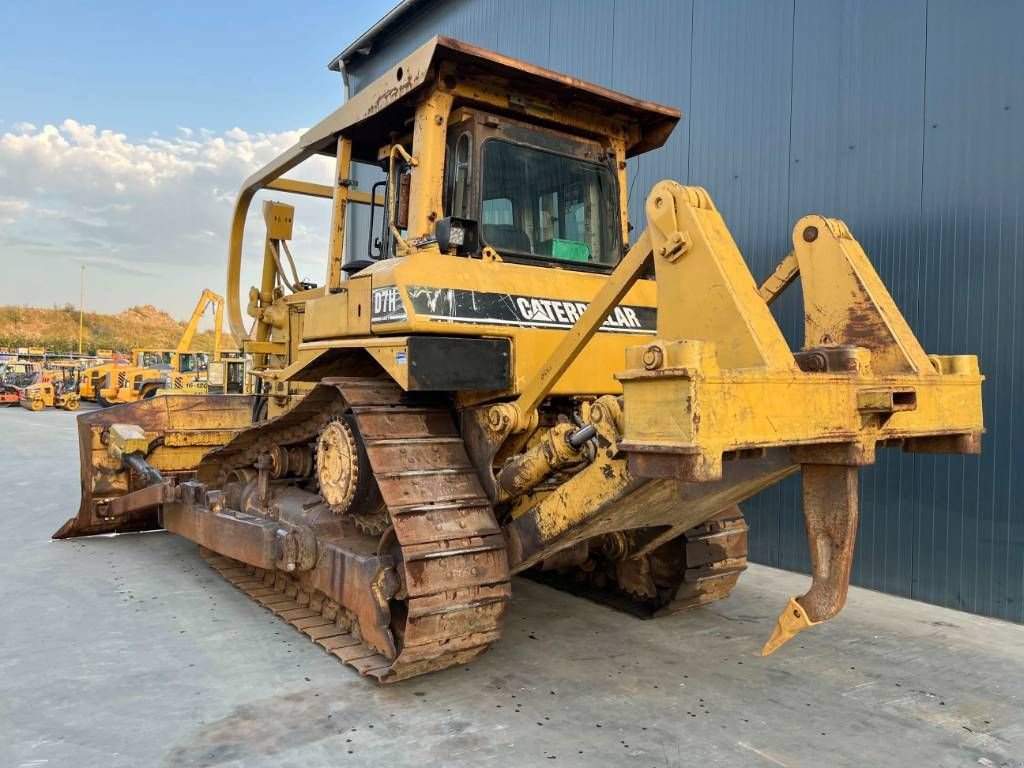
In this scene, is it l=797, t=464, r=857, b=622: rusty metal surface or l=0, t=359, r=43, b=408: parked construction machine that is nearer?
l=797, t=464, r=857, b=622: rusty metal surface

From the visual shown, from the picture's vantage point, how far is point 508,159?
443cm

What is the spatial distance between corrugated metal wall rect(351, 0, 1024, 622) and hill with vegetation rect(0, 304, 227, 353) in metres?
60.4

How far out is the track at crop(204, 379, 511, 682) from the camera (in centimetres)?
356

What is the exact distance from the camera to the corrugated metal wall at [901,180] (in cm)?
545

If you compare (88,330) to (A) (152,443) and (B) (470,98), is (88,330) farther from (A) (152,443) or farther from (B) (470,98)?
(B) (470,98)

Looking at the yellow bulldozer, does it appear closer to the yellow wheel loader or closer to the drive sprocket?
the yellow wheel loader

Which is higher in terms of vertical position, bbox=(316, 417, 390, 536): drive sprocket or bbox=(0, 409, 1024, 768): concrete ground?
bbox=(316, 417, 390, 536): drive sprocket

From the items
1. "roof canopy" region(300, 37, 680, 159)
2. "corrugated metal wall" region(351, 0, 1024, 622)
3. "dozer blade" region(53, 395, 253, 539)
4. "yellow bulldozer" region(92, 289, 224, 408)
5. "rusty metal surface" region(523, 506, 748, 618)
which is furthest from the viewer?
"yellow bulldozer" region(92, 289, 224, 408)

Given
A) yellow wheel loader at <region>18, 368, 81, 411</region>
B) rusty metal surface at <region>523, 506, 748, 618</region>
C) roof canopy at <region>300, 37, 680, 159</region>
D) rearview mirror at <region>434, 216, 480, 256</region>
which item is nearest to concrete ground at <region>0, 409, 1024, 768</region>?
rusty metal surface at <region>523, 506, 748, 618</region>

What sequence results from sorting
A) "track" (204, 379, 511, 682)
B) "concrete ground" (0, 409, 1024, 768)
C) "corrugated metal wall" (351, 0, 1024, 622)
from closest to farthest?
"concrete ground" (0, 409, 1024, 768) < "track" (204, 379, 511, 682) < "corrugated metal wall" (351, 0, 1024, 622)

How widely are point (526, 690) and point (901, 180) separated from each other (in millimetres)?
4704

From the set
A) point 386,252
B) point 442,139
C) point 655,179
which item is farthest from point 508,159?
point 655,179

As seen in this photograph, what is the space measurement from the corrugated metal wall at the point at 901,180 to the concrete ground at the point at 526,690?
0.67 m

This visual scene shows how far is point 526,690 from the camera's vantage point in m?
3.91
